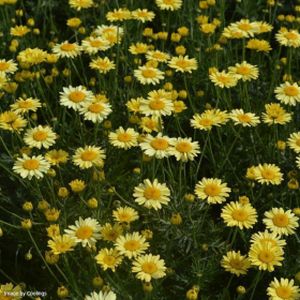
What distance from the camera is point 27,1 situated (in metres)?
5.63

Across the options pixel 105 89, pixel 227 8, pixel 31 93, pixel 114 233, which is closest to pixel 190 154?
pixel 114 233

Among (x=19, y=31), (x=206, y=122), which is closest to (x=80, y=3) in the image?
(x=19, y=31)

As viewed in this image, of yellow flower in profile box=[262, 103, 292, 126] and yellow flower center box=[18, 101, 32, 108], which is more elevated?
yellow flower center box=[18, 101, 32, 108]

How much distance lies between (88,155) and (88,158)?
0.02m

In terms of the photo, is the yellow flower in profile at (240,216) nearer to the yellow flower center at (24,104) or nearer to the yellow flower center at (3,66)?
the yellow flower center at (24,104)

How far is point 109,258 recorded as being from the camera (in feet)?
9.55

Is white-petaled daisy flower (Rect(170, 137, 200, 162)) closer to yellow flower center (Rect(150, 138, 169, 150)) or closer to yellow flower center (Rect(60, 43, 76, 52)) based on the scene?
yellow flower center (Rect(150, 138, 169, 150))

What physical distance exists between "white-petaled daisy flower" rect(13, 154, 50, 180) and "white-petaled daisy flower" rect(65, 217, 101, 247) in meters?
0.45

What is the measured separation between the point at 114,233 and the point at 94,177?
437 mm

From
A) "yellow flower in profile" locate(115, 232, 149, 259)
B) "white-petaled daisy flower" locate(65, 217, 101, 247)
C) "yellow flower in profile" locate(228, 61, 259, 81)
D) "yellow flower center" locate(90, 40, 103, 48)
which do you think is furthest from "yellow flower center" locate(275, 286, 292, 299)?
"yellow flower center" locate(90, 40, 103, 48)

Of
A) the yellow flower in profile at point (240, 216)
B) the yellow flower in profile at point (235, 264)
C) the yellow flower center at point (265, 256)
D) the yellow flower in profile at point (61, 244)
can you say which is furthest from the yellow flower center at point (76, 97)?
the yellow flower center at point (265, 256)

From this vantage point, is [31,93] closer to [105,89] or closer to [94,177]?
[105,89]

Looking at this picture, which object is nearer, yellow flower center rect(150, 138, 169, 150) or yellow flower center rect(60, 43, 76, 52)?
yellow flower center rect(150, 138, 169, 150)

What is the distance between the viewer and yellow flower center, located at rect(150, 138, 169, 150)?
11.1 feet
